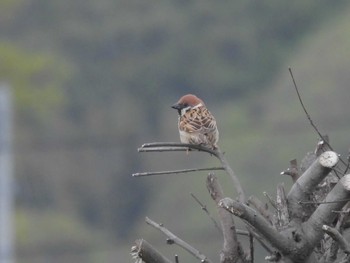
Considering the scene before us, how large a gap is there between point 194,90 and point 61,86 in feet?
18.3

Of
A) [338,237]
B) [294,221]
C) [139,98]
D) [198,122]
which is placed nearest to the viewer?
[338,237]

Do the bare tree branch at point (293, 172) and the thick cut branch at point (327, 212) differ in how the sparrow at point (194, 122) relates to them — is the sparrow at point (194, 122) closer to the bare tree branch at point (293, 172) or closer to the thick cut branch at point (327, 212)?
the bare tree branch at point (293, 172)

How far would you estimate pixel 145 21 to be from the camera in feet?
126

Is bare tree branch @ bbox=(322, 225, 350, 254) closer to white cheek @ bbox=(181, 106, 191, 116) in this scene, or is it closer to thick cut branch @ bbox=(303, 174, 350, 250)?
thick cut branch @ bbox=(303, 174, 350, 250)

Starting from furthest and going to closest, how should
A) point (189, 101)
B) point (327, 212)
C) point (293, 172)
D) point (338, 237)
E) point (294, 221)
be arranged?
point (189, 101), point (293, 172), point (294, 221), point (327, 212), point (338, 237)

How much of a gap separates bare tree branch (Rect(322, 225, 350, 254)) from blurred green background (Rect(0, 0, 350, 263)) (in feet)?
52.3

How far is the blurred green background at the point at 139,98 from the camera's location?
86.0 ft

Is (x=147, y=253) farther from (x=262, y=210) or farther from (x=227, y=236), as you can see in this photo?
(x=262, y=210)

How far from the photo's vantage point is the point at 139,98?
36.4 meters

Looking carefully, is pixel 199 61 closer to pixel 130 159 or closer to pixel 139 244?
pixel 130 159

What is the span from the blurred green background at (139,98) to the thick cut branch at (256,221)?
15.8m

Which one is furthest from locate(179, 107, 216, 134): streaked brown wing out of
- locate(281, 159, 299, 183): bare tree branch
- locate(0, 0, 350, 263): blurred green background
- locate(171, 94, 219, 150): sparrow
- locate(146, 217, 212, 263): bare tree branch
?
locate(0, 0, 350, 263): blurred green background

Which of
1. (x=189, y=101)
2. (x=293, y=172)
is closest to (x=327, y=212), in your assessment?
(x=293, y=172)

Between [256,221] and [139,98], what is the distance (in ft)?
106
